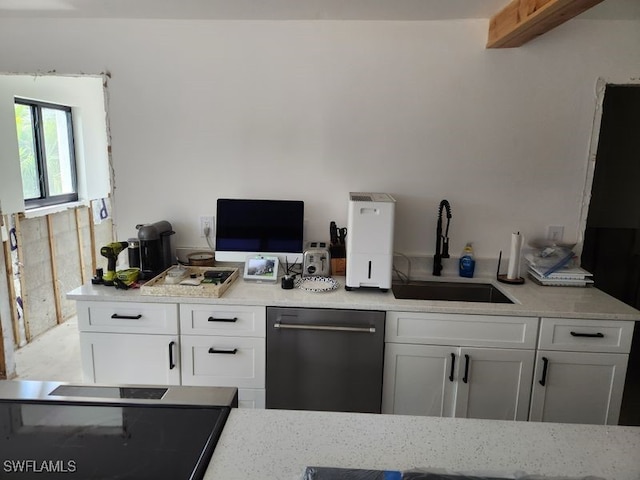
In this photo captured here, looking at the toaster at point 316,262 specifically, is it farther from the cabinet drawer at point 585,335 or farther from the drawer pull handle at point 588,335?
the drawer pull handle at point 588,335

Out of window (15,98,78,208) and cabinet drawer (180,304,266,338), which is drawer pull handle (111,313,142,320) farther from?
window (15,98,78,208)

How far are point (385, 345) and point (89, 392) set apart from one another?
131 cm

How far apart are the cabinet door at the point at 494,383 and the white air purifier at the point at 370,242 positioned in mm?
543

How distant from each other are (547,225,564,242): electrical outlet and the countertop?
13.5 inches

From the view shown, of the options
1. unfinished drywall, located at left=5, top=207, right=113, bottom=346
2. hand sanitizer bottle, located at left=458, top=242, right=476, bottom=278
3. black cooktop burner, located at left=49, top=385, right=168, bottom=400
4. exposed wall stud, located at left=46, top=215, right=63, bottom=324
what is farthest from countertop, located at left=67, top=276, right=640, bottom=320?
exposed wall stud, located at left=46, top=215, right=63, bottom=324

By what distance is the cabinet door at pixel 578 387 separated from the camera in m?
1.99

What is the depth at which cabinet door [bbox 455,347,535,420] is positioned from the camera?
2.02 metres

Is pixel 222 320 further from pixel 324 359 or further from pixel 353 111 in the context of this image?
pixel 353 111

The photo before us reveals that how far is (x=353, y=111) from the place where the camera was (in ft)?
A: 7.86

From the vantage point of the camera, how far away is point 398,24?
7.54 feet

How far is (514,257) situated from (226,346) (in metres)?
1.60

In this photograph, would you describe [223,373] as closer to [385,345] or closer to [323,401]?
[323,401]

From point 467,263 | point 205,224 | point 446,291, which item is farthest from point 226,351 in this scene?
point 467,263

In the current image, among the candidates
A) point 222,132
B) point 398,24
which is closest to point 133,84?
point 222,132
